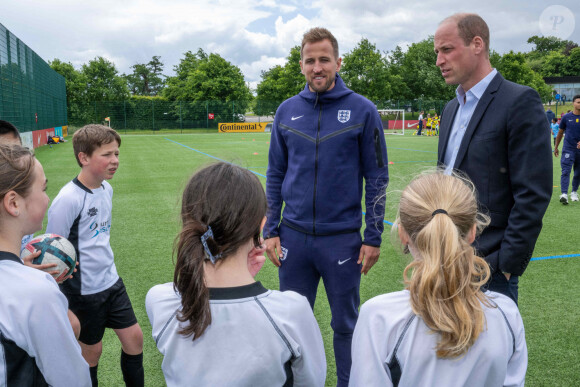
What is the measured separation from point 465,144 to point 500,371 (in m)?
1.46

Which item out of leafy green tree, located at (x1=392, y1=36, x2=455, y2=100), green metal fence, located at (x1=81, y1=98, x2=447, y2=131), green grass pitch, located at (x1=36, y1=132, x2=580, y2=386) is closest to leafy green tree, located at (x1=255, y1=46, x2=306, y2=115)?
green metal fence, located at (x1=81, y1=98, x2=447, y2=131)

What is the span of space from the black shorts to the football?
1.13ft

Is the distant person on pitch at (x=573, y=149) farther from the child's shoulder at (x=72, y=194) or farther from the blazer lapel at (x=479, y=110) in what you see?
the child's shoulder at (x=72, y=194)

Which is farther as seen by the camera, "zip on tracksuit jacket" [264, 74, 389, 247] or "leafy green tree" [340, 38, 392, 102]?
"leafy green tree" [340, 38, 392, 102]

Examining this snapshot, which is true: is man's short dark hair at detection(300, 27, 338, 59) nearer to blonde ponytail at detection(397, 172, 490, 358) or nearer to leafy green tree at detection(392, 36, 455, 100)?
blonde ponytail at detection(397, 172, 490, 358)

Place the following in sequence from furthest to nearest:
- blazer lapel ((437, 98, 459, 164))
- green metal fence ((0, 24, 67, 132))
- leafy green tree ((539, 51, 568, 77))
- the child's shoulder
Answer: leafy green tree ((539, 51, 568, 77)) → green metal fence ((0, 24, 67, 132)) → blazer lapel ((437, 98, 459, 164)) → the child's shoulder

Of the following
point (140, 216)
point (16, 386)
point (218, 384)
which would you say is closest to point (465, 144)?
point (218, 384)

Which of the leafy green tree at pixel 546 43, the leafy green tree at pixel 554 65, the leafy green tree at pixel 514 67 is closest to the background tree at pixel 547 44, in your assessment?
the leafy green tree at pixel 546 43

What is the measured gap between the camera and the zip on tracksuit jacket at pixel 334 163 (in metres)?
2.96

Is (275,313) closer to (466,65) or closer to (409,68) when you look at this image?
(466,65)

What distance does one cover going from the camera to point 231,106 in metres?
45.2

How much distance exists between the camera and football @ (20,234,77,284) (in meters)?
2.40

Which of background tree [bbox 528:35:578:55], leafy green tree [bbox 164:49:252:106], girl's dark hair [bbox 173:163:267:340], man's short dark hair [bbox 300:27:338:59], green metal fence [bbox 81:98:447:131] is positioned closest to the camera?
girl's dark hair [bbox 173:163:267:340]

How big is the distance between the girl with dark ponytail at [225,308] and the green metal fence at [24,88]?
1702 cm
